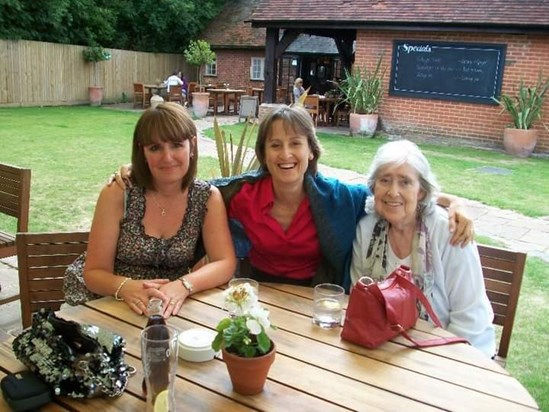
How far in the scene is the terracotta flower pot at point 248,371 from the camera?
4.19 feet

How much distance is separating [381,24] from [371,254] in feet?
36.0

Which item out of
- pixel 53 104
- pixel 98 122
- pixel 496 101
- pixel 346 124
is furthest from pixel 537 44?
pixel 53 104

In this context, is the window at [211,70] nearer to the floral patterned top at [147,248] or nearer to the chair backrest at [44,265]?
the chair backrest at [44,265]

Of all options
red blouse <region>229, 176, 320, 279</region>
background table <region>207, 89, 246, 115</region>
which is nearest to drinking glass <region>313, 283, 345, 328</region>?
red blouse <region>229, 176, 320, 279</region>

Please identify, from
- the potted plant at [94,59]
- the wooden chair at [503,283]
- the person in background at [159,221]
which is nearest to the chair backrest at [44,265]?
the person in background at [159,221]

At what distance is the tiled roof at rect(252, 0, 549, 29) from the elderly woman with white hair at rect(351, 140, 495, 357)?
9.99m

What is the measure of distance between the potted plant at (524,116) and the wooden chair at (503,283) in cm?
912

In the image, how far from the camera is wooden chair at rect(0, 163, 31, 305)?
3162 millimetres

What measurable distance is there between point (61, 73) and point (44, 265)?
56.5ft

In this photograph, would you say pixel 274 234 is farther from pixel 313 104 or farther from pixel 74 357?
pixel 313 104

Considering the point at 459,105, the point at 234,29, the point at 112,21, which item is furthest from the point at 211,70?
the point at 459,105

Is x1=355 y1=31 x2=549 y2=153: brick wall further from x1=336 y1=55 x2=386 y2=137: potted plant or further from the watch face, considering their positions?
the watch face

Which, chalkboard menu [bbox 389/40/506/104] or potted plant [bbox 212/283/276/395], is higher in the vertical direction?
chalkboard menu [bbox 389/40/506/104]

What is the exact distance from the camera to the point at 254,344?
1.29m
